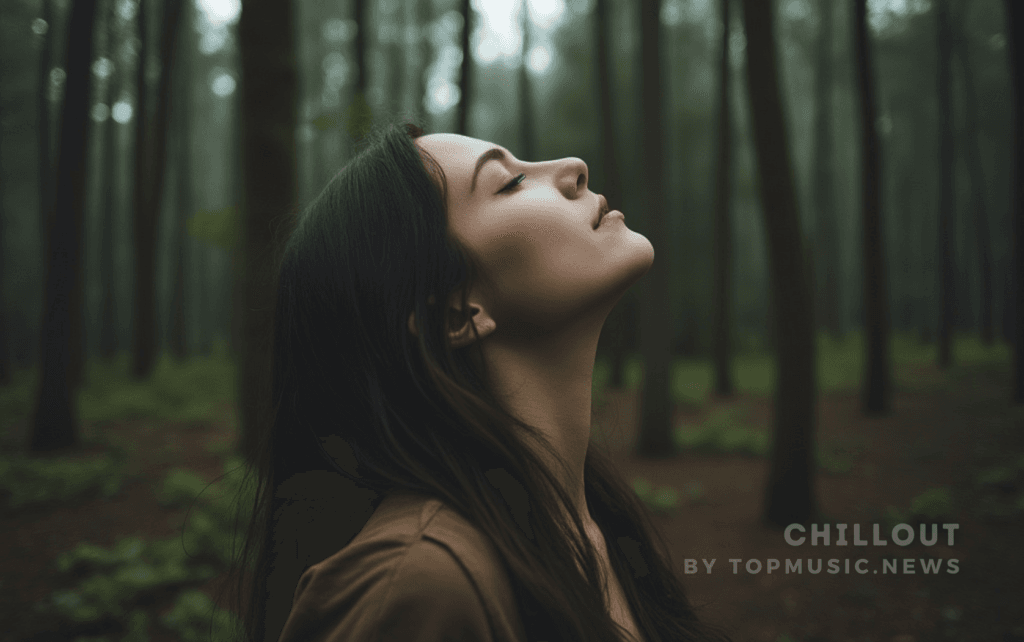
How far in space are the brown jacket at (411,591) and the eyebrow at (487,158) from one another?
2.40ft

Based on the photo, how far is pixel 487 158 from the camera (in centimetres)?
133

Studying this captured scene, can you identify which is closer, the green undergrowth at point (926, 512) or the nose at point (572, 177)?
the nose at point (572, 177)

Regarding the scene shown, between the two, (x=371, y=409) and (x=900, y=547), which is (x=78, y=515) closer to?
(x=371, y=409)

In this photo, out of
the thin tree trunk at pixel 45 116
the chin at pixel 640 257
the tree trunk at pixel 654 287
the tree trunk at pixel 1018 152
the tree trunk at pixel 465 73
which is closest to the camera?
the chin at pixel 640 257

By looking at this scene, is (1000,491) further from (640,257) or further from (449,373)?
(449,373)

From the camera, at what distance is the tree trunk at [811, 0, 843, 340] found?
1939 cm

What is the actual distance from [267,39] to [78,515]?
518cm

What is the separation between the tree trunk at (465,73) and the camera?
21.1 feet

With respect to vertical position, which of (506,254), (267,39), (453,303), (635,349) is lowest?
(635,349)

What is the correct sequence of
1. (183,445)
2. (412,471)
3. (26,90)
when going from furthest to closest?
1. (26,90)
2. (183,445)
3. (412,471)

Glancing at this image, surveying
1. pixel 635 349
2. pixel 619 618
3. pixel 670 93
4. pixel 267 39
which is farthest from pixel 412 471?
pixel 670 93

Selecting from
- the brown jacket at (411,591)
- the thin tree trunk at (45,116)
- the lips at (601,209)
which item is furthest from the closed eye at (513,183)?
the thin tree trunk at (45,116)

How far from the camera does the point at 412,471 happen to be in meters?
1.02

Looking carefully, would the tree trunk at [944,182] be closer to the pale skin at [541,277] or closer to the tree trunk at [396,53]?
the tree trunk at [396,53]
